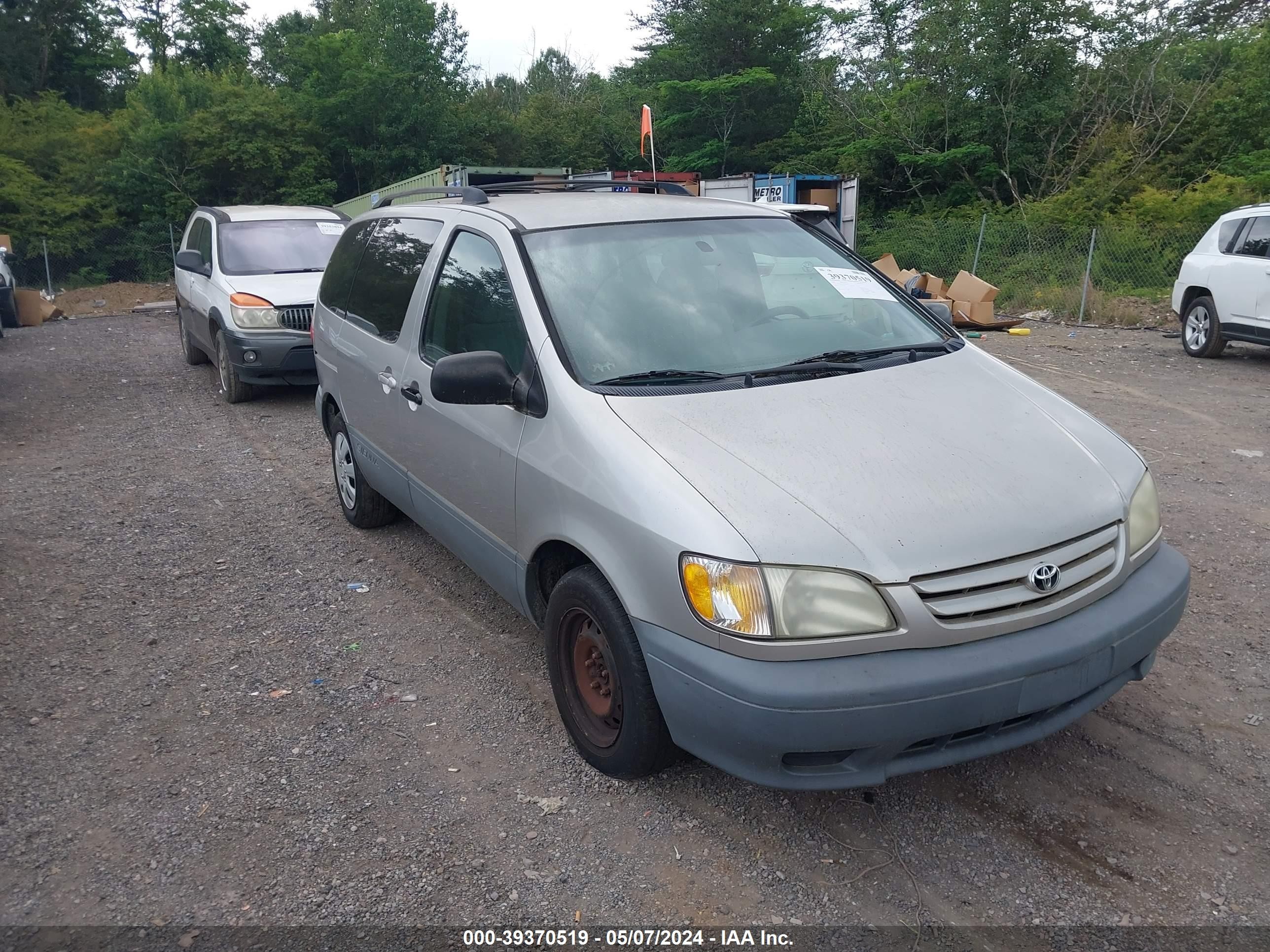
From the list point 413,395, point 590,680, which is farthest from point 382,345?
point 590,680

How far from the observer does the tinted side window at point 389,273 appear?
4371mm

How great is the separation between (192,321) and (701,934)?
9929 mm

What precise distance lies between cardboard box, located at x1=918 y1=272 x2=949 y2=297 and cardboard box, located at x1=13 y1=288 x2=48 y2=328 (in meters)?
15.6

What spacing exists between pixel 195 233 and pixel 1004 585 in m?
10.5

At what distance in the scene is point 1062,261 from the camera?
1700cm

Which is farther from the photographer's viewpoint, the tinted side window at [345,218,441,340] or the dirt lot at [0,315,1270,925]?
the tinted side window at [345,218,441,340]

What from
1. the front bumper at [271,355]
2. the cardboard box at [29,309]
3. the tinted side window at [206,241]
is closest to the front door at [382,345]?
the front bumper at [271,355]

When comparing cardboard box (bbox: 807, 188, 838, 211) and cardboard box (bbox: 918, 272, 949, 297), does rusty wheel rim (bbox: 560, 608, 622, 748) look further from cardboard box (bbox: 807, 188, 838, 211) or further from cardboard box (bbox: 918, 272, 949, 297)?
cardboard box (bbox: 807, 188, 838, 211)

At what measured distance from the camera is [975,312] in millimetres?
14594

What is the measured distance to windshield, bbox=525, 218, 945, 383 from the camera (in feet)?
11.1

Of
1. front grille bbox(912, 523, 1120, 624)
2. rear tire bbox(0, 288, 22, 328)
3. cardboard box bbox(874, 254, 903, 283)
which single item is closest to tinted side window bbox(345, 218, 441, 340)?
front grille bbox(912, 523, 1120, 624)

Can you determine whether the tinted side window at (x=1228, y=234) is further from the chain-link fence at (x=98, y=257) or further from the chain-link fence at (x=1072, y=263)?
the chain-link fence at (x=98, y=257)

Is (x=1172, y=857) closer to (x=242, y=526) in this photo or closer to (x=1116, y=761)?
(x=1116, y=761)

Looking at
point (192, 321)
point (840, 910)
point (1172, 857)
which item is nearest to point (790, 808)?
point (840, 910)
